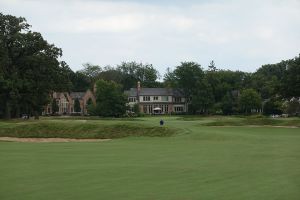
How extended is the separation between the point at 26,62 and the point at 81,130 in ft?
87.9

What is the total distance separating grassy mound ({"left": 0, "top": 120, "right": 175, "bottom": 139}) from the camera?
4435cm

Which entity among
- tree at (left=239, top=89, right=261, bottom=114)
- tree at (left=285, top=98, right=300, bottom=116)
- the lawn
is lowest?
the lawn

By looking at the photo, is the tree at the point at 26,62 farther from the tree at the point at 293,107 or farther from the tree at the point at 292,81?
the tree at the point at 293,107

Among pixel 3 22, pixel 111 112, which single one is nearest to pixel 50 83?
pixel 3 22

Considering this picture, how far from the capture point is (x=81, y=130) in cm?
4709

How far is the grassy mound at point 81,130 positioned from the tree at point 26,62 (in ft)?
63.3

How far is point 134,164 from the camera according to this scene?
20016mm

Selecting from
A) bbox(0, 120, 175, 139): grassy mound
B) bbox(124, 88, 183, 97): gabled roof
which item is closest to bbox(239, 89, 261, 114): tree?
bbox(124, 88, 183, 97): gabled roof

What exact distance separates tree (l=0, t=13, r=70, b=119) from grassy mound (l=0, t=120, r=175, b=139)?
19.3 meters

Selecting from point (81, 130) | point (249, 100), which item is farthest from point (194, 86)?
point (81, 130)

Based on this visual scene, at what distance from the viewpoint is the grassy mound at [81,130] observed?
44.3 metres

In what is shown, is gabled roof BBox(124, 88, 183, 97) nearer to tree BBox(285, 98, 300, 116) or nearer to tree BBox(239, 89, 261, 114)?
tree BBox(239, 89, 261, 114)

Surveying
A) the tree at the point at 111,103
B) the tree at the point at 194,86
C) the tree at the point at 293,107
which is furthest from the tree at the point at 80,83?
the tree at the point at 293,107

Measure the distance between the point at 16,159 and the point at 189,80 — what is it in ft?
398
